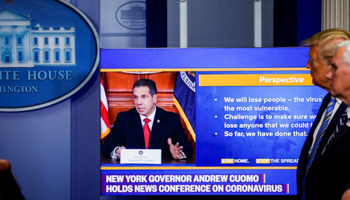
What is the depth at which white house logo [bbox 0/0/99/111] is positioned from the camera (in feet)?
10.2

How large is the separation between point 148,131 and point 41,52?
114 centimetres

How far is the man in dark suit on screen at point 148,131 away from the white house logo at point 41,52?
647 mm

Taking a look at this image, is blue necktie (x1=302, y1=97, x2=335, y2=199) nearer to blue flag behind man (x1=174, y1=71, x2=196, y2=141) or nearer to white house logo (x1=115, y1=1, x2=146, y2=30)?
blue flag behind man (x1=174, y1=71, x2=196, y2=141)

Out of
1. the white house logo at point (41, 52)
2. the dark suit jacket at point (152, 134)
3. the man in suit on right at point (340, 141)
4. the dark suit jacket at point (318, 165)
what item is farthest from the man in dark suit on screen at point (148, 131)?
the man in suit on right at point (340, 141)

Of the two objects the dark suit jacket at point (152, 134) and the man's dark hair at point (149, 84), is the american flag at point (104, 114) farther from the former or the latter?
the man's dark hair at point (149, 84)

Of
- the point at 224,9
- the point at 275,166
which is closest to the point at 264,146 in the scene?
the point at 275,166

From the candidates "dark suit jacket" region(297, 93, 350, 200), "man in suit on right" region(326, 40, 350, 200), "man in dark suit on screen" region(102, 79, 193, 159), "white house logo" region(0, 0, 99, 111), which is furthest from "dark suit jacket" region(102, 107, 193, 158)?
"man in suit on right" region(326, 40, 350, 200)

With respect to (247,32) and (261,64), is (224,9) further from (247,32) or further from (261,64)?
(261,64)

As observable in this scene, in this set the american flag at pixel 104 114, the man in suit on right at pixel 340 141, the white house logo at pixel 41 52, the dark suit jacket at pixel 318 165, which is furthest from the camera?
the white house logo at pixel 41 52

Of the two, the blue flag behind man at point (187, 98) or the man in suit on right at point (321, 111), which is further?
the blue flag behind man at point (187, 98)

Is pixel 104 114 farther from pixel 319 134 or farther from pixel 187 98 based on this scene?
pixel 319 134

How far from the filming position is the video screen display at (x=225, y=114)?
2627 mm

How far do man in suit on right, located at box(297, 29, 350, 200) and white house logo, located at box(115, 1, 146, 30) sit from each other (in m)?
1.51

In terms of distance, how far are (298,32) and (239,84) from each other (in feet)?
2.39
